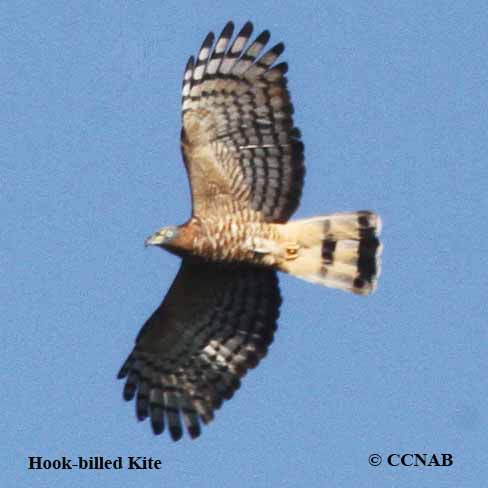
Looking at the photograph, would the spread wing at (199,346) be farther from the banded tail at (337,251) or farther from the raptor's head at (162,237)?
the raptor's head at (162,237)

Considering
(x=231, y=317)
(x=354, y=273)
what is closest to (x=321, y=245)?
(x=354, y=273)

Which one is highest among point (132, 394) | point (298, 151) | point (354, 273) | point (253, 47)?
point (253, 47)

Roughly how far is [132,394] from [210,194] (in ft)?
6.56

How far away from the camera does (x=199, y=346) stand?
501 inches

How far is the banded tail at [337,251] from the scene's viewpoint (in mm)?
11977

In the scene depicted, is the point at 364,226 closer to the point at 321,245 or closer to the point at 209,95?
the point at 321,245

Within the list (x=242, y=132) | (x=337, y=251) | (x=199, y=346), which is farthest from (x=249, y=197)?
(x=199, y=346)

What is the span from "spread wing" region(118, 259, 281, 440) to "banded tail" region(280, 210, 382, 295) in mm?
423

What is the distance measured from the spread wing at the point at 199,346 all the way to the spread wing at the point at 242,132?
71 centimetres

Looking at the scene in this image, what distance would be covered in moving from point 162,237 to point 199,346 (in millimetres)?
1525

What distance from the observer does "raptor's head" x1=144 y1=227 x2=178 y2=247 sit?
11531 millimetres

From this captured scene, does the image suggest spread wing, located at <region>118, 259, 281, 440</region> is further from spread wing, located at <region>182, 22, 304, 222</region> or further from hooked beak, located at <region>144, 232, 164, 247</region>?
hooked beak, located at <region>144, 232, 164, 247</region>

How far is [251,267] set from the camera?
12.1 meters

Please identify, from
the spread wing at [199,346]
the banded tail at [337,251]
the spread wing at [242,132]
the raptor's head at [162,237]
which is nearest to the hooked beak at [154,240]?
the raptor's head at [162,237]
